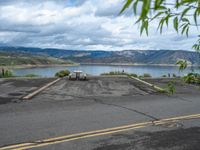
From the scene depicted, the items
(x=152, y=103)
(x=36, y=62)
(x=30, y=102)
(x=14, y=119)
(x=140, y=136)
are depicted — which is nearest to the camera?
(x=140, y=136)

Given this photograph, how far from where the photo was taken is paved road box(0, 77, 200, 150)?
288 inches

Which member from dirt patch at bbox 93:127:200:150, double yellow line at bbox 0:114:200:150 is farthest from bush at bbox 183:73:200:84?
double yellow line at bbox 0:114:200:150

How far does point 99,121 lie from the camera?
9.61m

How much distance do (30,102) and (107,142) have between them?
6.22m

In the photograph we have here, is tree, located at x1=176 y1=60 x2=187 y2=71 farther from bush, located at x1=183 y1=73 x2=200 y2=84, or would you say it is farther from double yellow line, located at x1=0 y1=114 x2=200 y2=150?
double yellow line, located at x1=0 y1=114 x2=200 y2=150

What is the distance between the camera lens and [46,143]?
7.05 meters

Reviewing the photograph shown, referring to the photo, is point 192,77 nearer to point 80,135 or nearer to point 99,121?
point 80,135

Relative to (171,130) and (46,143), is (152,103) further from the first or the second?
(46,143)

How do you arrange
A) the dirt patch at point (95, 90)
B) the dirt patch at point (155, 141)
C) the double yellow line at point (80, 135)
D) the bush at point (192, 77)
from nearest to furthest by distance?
the bush at point (192, 77)
the double yellow line at point (80, 135)
the dirt patch at point (155, 141)
the dirt patch at point (95, 90)

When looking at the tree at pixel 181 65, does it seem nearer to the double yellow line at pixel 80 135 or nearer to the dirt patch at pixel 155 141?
the dirt patch at pixel 155 141

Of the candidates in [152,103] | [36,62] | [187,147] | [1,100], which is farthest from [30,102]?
[36,62]

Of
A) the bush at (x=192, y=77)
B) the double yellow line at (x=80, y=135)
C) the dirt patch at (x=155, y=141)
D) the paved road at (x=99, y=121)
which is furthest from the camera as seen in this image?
the paved road at (x=99, y=121)

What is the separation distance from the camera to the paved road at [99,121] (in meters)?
7.32

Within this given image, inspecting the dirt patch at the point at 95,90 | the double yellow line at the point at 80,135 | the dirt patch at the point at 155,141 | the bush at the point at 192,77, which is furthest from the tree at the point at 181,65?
the dirt patch at the point at 95,90
